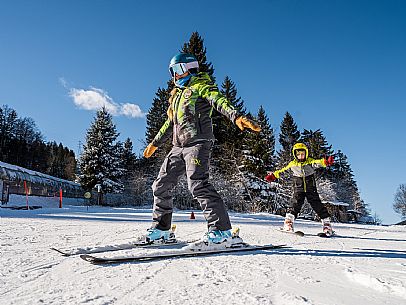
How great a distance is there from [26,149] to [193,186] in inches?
2197

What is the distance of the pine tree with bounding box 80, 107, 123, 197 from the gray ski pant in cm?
2683

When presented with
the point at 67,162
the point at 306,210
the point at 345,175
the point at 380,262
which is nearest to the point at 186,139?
the point at 380,262

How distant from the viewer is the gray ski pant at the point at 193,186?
2545mm

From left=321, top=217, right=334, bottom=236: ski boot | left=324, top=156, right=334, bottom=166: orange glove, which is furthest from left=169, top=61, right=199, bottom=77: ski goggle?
left=321, top=217, right=334, bottom=236: ski boot

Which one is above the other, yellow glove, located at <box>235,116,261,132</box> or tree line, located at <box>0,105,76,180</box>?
tree line, located at <box>0,105,76,180</box>

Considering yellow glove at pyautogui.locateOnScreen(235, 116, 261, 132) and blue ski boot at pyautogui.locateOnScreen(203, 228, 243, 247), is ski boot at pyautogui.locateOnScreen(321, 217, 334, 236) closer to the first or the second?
blue ski boot at pyautogui.locateOnScreen(203, 228, 243, 247)

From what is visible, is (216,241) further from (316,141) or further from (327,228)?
(316,141)

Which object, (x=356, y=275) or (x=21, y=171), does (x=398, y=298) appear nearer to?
(x=356, y=275)

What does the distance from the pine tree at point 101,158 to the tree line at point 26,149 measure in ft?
75.3

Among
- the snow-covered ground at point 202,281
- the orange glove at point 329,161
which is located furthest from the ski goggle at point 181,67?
the orange glove at point 329,161

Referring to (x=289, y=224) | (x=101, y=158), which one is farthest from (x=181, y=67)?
(x=101, y=158)

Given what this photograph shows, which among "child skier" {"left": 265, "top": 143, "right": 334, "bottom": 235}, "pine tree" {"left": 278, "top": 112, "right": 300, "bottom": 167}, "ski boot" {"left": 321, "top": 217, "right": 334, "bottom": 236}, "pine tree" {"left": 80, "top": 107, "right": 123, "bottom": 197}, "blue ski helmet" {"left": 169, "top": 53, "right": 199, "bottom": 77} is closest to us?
"blue ski helmet" {"left": 169, "top": 53, "right": 199, "bottom": 77}

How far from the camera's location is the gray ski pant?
2.54 metres

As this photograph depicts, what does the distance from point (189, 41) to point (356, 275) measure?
1155 inches
